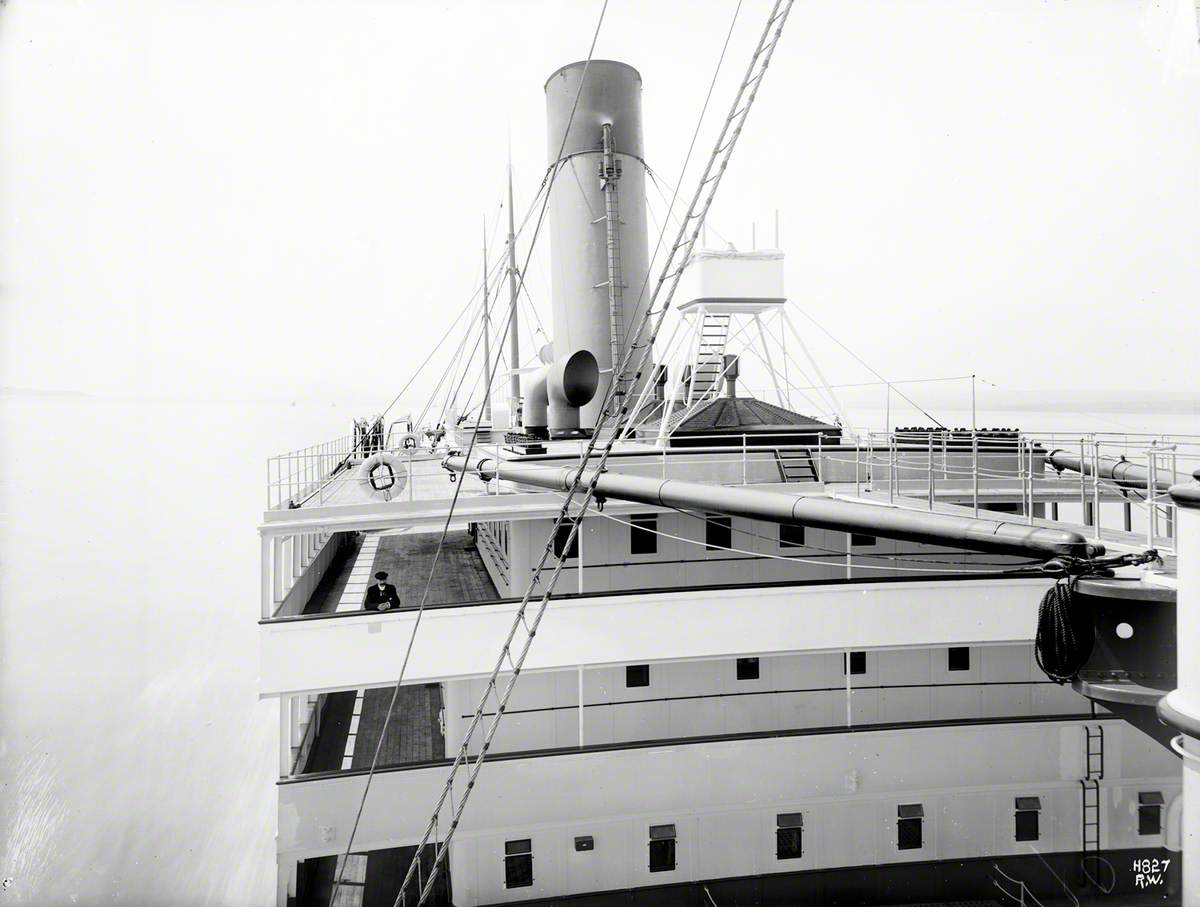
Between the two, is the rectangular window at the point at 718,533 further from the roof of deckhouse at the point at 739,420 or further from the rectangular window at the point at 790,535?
the roof of deckhouse at the point at 739,420

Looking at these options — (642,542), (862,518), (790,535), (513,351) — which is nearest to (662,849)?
(642,542)

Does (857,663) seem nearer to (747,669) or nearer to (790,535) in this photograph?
(747,669)

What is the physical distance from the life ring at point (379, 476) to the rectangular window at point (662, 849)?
16.8 ft

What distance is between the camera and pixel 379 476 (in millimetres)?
9953

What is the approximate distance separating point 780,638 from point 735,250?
20.9 feet

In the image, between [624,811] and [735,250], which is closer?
[624,811]

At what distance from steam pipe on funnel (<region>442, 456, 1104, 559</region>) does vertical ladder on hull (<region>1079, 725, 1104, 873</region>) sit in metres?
5.64

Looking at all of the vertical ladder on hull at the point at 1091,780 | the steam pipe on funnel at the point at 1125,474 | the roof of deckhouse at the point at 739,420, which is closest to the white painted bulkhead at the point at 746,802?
the vertical ladder on hull at the point at 1091,780

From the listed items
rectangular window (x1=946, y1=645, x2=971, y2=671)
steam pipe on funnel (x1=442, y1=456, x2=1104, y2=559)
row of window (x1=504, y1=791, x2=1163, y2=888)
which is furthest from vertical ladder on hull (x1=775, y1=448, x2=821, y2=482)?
row of window (x1=504, y1=791, x2=1163, y2=888)

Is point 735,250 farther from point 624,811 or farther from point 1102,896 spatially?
point 1102,896

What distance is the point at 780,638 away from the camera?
28.7ft

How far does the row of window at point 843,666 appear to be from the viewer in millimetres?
9953

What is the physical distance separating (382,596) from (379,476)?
157 centimetres

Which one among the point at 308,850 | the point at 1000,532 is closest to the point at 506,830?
the point at 308,850
